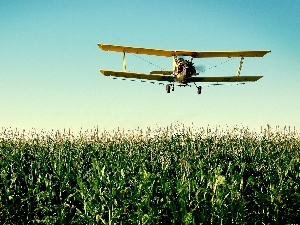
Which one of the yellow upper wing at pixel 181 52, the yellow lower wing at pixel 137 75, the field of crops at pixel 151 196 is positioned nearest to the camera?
the field of crops at pixel 151 196

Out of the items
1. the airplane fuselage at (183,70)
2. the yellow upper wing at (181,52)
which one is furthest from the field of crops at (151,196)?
the yellow upper wing at (181,52)

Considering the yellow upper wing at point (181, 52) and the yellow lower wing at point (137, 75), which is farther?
the yellow upper wing at point (181, 52)

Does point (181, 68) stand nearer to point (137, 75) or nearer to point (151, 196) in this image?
point (137, 75)

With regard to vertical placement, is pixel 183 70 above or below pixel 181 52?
below

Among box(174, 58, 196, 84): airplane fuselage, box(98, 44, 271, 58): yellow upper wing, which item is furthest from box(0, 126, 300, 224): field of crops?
box(98, 44, 271, 58): yellow upper wing

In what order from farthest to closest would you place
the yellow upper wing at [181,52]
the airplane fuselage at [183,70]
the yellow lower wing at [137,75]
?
the yellow upper wing at [181,52], the yellow lower wing at [137,75], the airplane fuselage at [183,70]

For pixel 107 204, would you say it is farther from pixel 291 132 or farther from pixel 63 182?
pixel 291 132

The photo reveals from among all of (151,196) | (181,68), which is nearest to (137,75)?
(181,68)

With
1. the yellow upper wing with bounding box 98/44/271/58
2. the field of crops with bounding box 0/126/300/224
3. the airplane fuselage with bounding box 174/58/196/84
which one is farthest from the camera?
the yellow upper wing with bounding box 98/44/271/58

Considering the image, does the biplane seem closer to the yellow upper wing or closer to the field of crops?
the yellow upper wing

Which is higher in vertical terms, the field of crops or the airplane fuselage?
the airplane fuselage

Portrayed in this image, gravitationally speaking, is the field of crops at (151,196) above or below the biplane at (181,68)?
below

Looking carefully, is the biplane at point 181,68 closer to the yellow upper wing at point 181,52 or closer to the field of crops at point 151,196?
the yellow upper wing at point 181,52

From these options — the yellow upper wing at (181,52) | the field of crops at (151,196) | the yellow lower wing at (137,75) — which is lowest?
the field of crops at (151,196)
